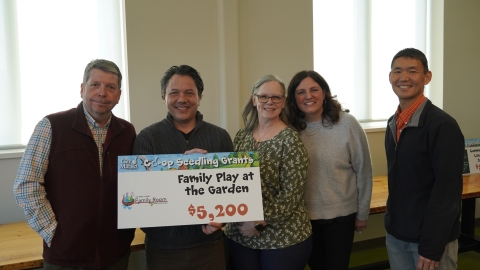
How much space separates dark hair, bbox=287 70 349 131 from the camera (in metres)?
1.98

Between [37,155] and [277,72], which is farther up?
[277,72]

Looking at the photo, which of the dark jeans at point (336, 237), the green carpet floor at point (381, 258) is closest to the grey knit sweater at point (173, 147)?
the dark jeans at point (336, 237)

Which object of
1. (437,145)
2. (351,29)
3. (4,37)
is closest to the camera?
(437,145)

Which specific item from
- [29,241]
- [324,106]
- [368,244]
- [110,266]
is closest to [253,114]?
[324,106]

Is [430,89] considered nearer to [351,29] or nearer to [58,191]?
[351,29]

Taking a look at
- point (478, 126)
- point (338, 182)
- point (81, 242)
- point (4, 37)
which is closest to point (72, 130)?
point (81, 242)

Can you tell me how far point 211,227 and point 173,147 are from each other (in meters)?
0.38

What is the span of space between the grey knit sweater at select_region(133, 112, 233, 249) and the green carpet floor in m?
1.94

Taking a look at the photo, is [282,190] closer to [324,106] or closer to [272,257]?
[272,257]

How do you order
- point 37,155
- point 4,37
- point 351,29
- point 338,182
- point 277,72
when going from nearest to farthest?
1. point 37,155
2. point 338,182
3. point 4,37
4. point 277,72
5. point 351,29

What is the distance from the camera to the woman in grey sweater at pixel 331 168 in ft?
6.34

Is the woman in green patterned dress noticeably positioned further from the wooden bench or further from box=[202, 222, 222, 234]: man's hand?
the wooden bench

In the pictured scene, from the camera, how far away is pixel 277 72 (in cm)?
312

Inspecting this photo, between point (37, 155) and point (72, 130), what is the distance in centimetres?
16
